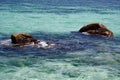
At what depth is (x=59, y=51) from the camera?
24.4 metres

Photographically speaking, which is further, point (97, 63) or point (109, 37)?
point (109, 37)

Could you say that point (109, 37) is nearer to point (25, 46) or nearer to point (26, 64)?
point (25, 46)

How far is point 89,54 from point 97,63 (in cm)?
256

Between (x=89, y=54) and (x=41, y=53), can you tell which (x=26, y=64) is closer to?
(x=41, y=53)

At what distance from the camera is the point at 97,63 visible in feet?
70.4

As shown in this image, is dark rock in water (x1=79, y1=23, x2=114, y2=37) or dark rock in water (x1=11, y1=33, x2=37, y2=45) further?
dark rock in water (x1=79, y1=23, x2=114, y2=37)

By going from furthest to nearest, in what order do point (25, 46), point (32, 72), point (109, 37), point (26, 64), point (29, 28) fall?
point (29, 28) → point (109, 37) → point (25, 46) → point (26, 64) → point (32, 72)

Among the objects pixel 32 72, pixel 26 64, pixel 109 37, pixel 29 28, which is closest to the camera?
pixel 32 72

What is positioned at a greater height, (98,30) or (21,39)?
(98,30)

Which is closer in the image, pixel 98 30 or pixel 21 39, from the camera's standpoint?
pixel 21 39

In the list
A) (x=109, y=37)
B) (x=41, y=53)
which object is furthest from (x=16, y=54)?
(x=109, y=37)

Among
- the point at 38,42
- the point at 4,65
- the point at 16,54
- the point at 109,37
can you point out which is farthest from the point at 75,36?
the point at 4,65

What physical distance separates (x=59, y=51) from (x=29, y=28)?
15.5m

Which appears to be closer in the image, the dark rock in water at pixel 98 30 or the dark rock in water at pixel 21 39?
the dark rock in water at pixel 21 39
